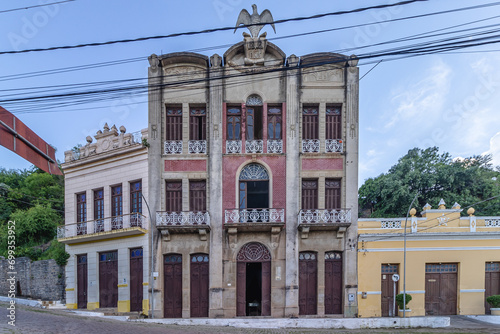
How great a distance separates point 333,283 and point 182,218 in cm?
920

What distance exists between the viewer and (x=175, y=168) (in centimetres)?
2550

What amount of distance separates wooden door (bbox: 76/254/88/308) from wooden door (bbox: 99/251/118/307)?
1.21 m

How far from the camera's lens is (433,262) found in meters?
24.9

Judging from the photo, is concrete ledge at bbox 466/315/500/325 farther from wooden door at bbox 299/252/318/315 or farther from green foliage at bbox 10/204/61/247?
green foliage at bbox 10/204/61/247

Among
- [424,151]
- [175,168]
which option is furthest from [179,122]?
[424,151]

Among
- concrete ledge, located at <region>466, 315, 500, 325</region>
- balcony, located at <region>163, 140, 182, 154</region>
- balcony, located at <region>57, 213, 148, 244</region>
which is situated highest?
balcony, located at <region>163, 140, 182, 154</region>

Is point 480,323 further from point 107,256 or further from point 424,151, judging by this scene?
point 107,256

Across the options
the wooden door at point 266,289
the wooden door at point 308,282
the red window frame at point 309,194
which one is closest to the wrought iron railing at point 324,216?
the red window frame at point 309,194

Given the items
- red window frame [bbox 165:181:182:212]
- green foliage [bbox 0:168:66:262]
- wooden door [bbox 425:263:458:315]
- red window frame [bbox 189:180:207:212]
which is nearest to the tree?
wooden door [bbox 425:263:458:315]

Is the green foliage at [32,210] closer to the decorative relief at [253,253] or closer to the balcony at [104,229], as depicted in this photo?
the balcony at [104,229]

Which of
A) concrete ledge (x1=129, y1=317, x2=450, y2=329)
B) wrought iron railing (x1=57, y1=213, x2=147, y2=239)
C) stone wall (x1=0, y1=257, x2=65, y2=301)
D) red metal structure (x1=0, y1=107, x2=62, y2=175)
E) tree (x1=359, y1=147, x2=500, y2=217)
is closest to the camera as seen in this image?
red metal structure (x1=0, y1=107, x2=62, y2=175)

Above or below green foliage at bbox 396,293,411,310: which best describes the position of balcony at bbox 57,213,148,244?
above

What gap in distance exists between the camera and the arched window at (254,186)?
25578mm

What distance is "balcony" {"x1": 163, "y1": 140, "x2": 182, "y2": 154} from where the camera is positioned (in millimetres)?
25578
